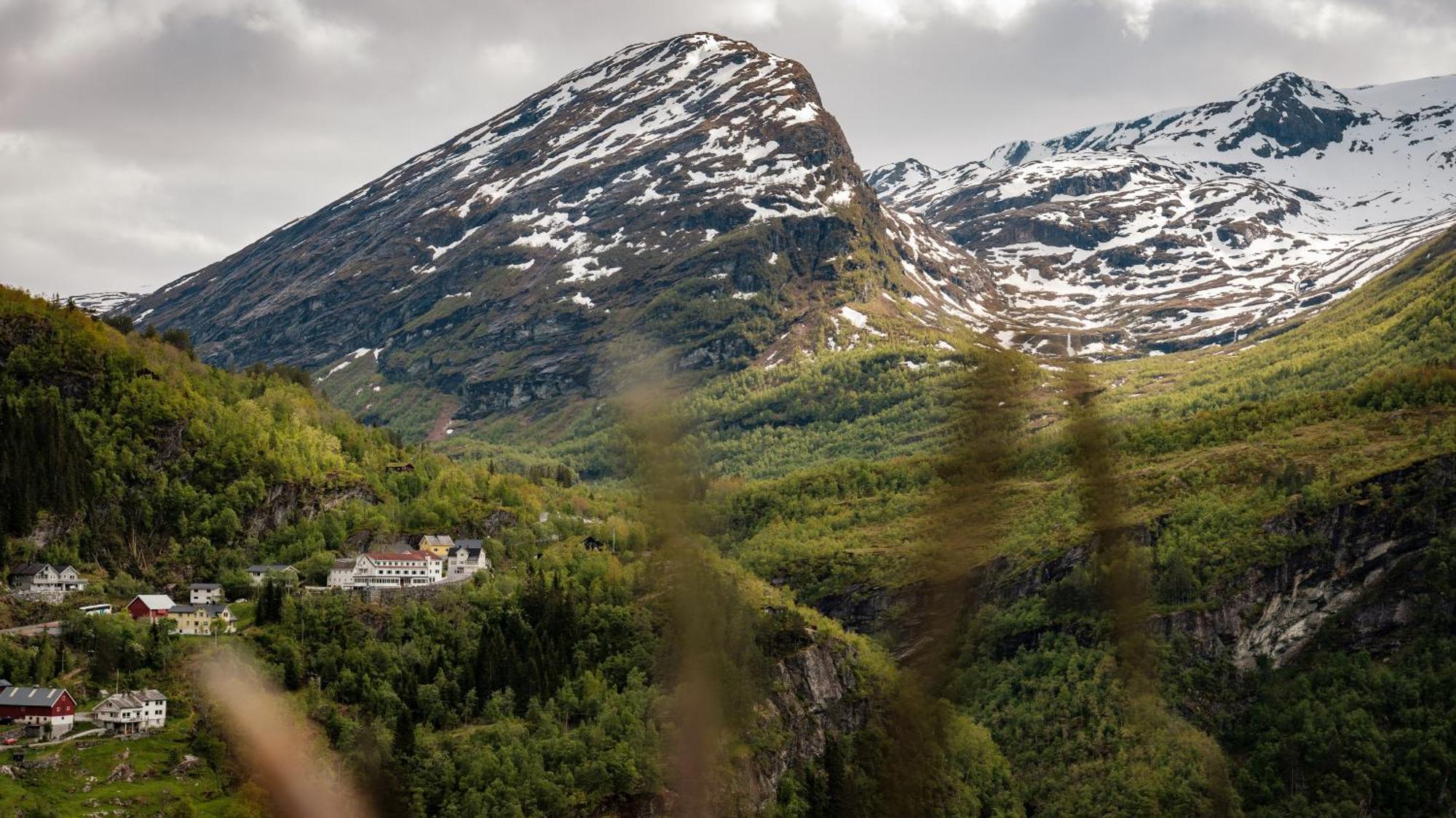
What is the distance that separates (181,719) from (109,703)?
4.05m

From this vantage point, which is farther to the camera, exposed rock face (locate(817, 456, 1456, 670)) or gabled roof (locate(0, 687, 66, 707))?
exposed rock face (locate(817, 456, 1456, 670))

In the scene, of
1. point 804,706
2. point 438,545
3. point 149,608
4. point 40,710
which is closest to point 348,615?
point 149,608

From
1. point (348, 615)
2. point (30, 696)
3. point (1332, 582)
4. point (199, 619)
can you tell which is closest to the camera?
point (30, 696)

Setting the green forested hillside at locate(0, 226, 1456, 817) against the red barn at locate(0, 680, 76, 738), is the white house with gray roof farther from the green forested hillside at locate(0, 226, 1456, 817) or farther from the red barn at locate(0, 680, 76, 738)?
the green forested hillside at locate(0, 226, 1456, 817)

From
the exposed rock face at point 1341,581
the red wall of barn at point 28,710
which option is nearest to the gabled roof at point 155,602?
the red wall of barn at point 28,710

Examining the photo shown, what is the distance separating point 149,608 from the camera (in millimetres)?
94312

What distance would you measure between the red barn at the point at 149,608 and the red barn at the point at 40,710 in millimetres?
16643

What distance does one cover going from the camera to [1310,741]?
116 metres

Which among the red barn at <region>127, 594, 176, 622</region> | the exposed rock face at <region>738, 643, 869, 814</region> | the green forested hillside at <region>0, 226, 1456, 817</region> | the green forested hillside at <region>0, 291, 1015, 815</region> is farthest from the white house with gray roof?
the exposed rock face at <region>738, 643, 869, 814</region>

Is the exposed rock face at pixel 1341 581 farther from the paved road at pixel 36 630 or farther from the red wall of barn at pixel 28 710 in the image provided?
the red wall of barn at pixel 28 710

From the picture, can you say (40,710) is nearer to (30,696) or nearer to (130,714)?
(30,696)

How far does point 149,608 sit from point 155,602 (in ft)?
2.24

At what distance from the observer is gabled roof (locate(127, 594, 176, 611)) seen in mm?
94375

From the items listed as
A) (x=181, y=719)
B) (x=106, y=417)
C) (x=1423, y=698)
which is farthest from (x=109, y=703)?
(x=1423, y=698)
